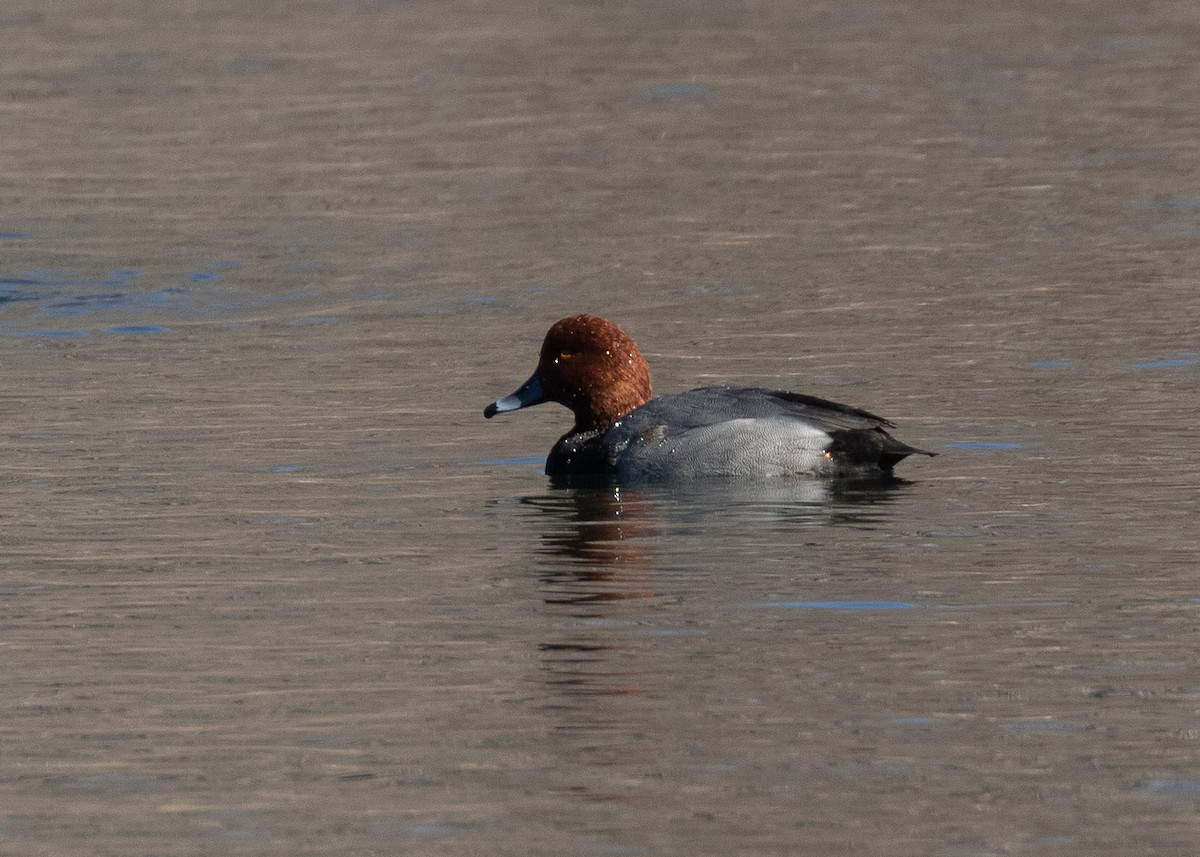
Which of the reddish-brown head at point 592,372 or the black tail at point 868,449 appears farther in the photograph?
the reddish-brown head at point 592,372

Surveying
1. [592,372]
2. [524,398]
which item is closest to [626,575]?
[592,372]

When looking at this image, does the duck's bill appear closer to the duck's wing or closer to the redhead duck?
the redhead duck

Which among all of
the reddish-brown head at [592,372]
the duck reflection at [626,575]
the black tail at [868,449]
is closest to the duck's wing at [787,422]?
the black tail at [868,449]

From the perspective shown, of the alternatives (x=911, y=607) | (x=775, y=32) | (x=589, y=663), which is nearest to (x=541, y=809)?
(x=589, y=663)

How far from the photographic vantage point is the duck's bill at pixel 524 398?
11.1 meters

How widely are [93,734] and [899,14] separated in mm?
25076

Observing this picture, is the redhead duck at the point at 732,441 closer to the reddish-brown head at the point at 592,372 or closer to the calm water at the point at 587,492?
the reddish-brown head at the point at 592,372

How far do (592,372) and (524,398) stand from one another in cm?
36

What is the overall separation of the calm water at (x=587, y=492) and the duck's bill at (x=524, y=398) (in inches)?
8.8


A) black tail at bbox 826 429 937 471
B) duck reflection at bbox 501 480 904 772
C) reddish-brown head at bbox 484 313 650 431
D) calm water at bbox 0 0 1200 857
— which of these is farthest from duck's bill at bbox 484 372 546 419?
black tail at bbox 826 429 937 471

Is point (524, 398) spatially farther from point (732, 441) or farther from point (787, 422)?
point (787, 422)

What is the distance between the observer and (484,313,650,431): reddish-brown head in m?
11.0

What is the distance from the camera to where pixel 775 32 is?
2922cm

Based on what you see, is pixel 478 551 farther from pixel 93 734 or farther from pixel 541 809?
pixel 541 809
